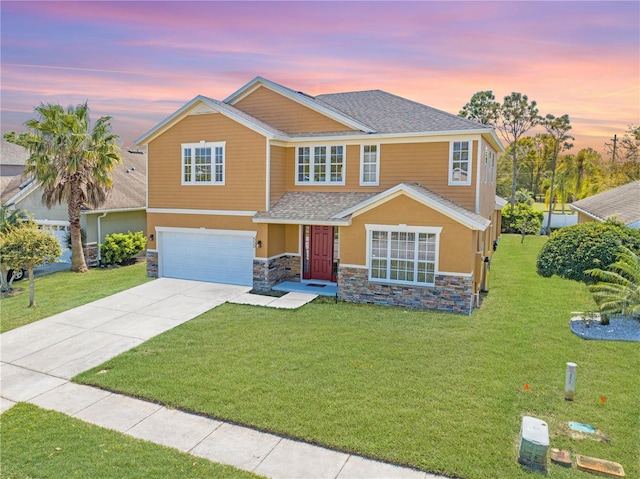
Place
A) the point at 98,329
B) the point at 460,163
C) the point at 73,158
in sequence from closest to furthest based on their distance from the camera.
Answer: the point at 98,329 < the point at 460,163 < the point at 73,158

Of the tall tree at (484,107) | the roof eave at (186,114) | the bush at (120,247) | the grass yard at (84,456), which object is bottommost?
the grass yard at (84,456)

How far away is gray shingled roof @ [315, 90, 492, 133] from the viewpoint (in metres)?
15.1

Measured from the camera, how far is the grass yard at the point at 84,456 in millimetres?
5828

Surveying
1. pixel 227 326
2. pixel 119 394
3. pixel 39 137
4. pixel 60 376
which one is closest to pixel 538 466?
pixel 119 394

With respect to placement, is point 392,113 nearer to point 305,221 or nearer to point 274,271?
point 305,221

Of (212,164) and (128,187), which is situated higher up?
(212,164)

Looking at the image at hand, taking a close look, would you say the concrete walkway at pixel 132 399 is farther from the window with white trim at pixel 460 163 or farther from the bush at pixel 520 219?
the bush at pixel 520 219

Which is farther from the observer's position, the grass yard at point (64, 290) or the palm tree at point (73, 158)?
the palm tree at point (73, 158)

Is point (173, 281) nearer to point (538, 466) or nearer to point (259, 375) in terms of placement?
point (259, 375)

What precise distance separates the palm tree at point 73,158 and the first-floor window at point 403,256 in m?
12.4

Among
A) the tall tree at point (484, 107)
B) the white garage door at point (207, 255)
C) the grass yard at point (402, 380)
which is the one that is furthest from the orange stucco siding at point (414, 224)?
the tall tree at point (484, 107)

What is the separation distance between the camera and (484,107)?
1740 inches

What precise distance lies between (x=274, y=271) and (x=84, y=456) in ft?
34.2

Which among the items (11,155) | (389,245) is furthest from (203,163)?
(11,155)
